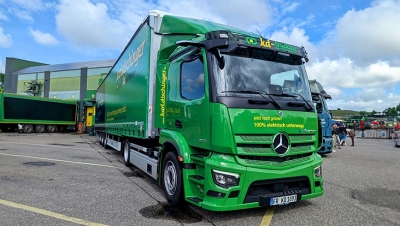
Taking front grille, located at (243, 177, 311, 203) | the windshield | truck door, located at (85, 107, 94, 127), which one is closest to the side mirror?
Answer: the windshield

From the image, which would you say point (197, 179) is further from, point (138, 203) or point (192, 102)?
point (138, 203)

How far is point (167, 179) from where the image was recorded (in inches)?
203

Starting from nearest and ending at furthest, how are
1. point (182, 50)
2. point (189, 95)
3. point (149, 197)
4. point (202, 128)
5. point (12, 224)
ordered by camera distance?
point (12, 224) → point (202, 128) → point (189, 95) → point (182, 50) → point (149, 197)

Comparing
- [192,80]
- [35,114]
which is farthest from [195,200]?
[35,114]

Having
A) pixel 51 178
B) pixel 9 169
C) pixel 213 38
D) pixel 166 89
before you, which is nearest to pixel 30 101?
pixel 9 169

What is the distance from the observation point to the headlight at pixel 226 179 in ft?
12.6

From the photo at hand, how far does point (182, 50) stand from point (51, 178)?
467 cm

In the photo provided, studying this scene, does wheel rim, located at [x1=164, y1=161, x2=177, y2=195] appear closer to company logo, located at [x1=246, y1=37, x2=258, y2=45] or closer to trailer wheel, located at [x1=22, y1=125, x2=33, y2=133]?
company logo, located at [x1=246, y1=37, x2=258, y2=45]

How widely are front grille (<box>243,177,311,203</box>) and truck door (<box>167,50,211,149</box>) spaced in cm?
87

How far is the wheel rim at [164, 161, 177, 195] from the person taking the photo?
190 inches

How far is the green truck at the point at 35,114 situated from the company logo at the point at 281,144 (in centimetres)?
2773

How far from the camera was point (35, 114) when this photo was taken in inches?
1102

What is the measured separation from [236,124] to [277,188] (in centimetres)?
114

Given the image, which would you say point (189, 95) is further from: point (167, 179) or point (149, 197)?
point (149, 197)
